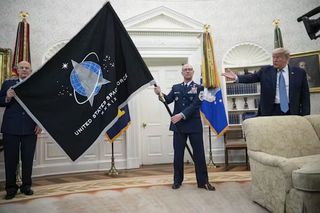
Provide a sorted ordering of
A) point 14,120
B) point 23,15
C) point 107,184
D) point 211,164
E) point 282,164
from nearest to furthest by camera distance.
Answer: point 282,164, point 14,120, point 107,184, point 23,15, point 211,164

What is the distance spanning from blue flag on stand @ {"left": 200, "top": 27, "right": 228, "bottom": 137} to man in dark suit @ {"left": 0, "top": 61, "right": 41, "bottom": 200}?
10.1ft

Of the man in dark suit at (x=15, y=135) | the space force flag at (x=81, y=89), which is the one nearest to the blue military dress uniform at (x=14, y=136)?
the man in dark suit at (x=15, y=135)

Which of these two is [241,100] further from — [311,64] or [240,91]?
[311,64]

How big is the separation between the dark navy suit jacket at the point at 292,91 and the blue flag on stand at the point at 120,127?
2.51 meters

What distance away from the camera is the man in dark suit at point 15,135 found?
2975mm

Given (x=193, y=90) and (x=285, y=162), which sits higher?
(x=193, y=90)

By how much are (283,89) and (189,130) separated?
1.15m

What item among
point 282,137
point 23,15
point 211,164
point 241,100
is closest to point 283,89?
point 282,137

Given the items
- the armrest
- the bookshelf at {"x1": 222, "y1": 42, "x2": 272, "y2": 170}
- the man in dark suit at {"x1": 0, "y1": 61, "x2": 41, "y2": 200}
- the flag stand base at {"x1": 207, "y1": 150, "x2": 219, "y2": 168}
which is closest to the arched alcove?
the bookshelf at {"x1": 222, "y1": 42, "x2": 272, "y2": 170}

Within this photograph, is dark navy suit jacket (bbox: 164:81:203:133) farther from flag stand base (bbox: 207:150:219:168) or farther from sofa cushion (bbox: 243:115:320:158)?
flag stand base (bbox: 207:150:219:168)

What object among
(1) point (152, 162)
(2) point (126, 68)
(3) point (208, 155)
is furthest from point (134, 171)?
(2) point (126, 68)

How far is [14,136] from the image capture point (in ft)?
9.87

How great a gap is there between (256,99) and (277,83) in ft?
8.80

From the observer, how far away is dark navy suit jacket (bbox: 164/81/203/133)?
10.0 feet
